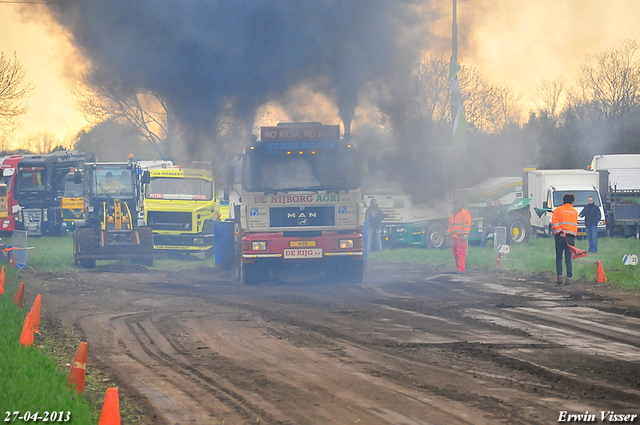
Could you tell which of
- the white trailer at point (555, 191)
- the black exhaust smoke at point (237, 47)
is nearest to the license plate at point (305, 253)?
the black exhaust smoke at point (237, 47)

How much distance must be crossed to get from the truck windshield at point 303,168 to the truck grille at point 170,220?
8.53 meters

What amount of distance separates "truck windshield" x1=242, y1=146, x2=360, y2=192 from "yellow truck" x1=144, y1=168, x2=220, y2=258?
7.72 meters

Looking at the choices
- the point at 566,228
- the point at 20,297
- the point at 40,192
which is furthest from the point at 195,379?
the point at 40,192

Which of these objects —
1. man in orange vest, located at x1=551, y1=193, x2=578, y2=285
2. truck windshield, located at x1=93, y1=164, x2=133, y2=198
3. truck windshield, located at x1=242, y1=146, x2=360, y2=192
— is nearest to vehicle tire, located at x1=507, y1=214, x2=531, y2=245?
man in orange vest, located at x1=551, y1=193, x2=578, y2=285

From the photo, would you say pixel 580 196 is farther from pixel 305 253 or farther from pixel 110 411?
pixel 110 411

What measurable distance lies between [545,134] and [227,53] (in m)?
37.8

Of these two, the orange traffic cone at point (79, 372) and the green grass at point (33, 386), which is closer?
the green grass at point (33, 386)

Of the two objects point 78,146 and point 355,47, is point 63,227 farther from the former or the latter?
point 78,146

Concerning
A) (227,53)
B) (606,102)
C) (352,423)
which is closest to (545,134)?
(606,102)

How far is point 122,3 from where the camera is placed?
51.3 ft

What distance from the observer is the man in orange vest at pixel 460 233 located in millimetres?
16906

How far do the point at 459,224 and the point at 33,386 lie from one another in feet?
41.8

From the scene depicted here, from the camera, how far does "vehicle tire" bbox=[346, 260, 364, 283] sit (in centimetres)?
1477

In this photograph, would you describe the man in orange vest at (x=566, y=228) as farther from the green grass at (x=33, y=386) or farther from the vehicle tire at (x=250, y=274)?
the green grass at (x=33, y=386)
